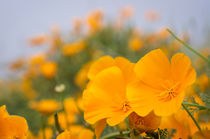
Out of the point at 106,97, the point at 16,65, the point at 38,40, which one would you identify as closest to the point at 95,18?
the point at 38,40

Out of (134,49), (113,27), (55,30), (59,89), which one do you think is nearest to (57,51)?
(55,30)

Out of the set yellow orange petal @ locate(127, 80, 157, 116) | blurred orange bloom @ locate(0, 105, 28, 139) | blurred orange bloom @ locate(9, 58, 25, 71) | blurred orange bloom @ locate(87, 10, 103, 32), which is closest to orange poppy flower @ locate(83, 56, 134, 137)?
yellow orange petal @ locate(127, 80, 157, 116)

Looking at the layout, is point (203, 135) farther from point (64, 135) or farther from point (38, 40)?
point (38, 40)

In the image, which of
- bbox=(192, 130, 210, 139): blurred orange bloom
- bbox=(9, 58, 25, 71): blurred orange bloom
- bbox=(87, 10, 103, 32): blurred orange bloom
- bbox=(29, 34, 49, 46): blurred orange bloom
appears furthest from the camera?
bbox=(29, 34, 49, 46): blurred orange bloom

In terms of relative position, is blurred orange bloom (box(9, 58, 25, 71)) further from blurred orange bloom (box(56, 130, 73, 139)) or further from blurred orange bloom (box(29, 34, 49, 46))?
blurred orange bloom (box(56, 130, 73, 139))

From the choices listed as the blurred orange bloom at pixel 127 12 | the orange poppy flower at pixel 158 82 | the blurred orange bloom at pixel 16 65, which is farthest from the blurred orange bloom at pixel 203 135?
the blurred orange bloom at pixel 127 12

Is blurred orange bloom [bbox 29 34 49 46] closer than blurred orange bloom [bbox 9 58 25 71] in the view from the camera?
No
